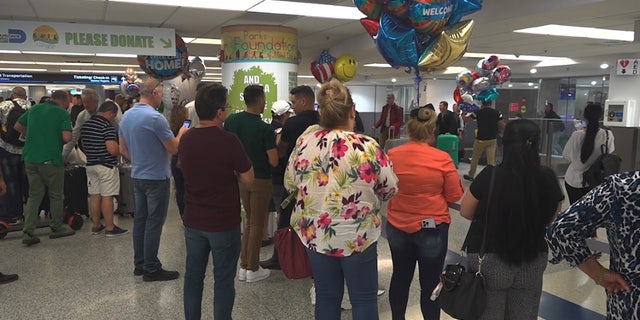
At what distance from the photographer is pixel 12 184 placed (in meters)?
5.23

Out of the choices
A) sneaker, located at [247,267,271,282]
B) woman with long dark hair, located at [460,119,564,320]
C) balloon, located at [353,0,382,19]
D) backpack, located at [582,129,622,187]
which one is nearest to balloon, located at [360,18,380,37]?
balloon, located at [353,0,382,19]

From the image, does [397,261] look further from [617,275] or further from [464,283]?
[617,275]

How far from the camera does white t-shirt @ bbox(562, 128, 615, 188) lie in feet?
14.5

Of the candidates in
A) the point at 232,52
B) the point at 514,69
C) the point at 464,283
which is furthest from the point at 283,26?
the point at 514,69

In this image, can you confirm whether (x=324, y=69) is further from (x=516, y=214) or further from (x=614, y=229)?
(x=614, y=229)

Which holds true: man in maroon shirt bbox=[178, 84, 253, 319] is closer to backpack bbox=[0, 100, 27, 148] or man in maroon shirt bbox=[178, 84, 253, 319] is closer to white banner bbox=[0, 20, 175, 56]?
backpack bbox=[0, 100, 27, 148]

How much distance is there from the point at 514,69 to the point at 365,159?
49.9ft

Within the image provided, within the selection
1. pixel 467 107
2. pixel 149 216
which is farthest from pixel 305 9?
pixel 467 107

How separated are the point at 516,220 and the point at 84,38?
6.67m

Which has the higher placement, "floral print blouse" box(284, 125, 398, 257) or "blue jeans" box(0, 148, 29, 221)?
"floral print blouse" box(284, 125, 398, 257)

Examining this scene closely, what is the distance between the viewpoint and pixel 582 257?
1.57 meters

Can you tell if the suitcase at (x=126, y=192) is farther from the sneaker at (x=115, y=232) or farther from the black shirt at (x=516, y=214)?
the black shirt at (x=516, y=214)

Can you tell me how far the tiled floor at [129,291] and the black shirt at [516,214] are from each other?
1341 mm

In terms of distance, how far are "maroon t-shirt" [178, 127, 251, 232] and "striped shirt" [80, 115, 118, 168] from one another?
2.54 m
